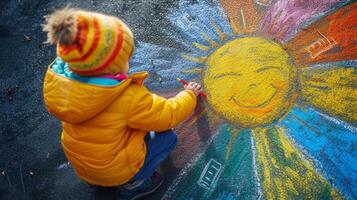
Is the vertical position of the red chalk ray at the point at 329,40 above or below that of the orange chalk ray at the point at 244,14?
above

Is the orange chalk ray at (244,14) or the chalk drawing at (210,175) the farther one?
the orange chalk ray at (244,14)

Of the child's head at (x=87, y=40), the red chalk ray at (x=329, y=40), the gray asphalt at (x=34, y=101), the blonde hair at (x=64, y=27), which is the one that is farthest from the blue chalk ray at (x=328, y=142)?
the blonde hair at (x=64, y=27)

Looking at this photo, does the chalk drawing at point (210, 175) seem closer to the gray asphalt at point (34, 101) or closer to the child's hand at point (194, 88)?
the gray asphalt at point (34, 101)

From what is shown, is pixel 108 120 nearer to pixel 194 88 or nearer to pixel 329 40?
pixel 194 88

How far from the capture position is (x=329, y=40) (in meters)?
2.74

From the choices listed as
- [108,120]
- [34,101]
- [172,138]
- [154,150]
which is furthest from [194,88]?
[34,101]

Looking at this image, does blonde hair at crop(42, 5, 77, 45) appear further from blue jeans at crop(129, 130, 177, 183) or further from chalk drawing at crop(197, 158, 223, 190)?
chalk drawing at crop(197, 158, 223, 190)

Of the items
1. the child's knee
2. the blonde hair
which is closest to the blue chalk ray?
the child's knee

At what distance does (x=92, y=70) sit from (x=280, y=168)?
1.35 meters

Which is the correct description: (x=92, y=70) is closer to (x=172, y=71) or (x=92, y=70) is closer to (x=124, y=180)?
(x=124, y=180)

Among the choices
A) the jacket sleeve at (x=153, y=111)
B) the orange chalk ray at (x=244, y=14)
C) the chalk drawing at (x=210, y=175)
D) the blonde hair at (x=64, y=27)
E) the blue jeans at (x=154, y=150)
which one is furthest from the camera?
the orange chalk ray at (x=244, y=14)

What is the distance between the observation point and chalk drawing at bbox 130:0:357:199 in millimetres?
→ 2342

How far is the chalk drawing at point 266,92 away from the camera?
2342mm

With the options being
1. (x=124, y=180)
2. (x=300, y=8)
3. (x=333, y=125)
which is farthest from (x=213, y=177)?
(x=300, y=8)
